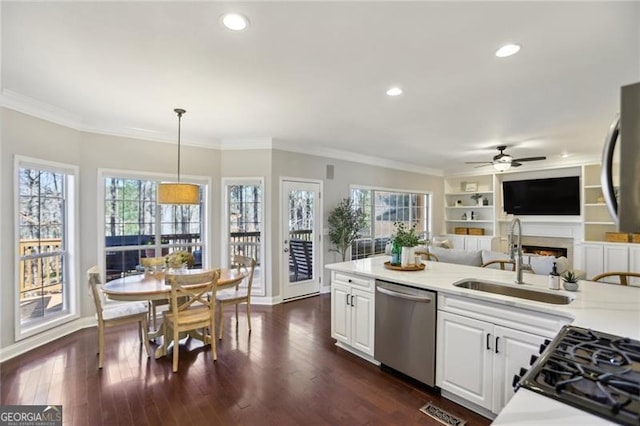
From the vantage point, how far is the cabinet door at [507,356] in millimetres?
1988

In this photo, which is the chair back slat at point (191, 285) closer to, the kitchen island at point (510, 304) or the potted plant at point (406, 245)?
the kitchen island at point (510, 304)

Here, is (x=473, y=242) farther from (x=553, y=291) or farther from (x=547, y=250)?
(x=553, y=291)

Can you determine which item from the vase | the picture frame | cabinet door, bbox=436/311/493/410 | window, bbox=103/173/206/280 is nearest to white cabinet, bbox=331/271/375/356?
the vase

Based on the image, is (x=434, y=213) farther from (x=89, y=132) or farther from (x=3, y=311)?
(x=3, y=311)

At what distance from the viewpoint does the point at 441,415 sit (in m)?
2.26

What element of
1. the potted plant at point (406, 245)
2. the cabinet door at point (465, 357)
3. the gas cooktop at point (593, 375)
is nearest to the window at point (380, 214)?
the potted plant at point (406, 245)

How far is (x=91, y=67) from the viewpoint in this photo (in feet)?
8.41

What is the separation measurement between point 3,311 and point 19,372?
702 mm

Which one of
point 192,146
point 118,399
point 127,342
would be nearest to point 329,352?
point 118,399

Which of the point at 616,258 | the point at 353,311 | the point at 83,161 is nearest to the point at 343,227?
the point at 353,311

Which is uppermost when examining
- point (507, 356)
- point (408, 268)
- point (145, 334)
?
point (408, 268)

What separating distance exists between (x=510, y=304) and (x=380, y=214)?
16.3 feet

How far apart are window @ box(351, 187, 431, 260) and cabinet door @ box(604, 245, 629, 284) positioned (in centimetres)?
369

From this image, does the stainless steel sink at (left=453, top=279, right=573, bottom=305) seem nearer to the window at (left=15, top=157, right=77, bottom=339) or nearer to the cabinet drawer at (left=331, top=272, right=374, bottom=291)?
the cabinet drawer at (left=331, top=272, right=374, bottom=291)
